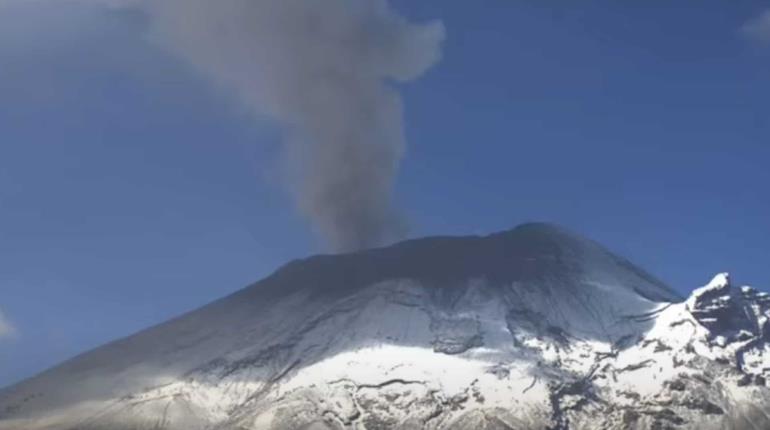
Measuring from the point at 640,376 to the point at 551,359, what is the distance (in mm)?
13837

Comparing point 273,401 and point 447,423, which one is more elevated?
point 273,401

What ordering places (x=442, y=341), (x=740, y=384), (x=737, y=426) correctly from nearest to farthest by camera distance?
(x=737, y=426), (x=740, y=384), (x=442, y=341)

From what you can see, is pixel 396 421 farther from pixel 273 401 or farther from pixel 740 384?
pixel 740 384

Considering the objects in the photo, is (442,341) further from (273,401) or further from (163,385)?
(163,385)

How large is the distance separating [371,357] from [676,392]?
153 feet

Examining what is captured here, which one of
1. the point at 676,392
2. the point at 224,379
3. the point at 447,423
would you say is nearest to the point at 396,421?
the point at 447,423

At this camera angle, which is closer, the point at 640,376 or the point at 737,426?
the point at 737,426

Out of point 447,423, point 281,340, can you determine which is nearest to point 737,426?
point 447,423

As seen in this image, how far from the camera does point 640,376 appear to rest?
605 feet

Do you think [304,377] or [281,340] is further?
[281,340]

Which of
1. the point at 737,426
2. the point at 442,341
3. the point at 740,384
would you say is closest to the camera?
the point at 737,426

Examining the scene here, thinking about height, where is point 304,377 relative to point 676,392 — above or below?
above

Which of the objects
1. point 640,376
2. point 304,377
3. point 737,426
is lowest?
point 737,426

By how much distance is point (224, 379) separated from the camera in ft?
604
